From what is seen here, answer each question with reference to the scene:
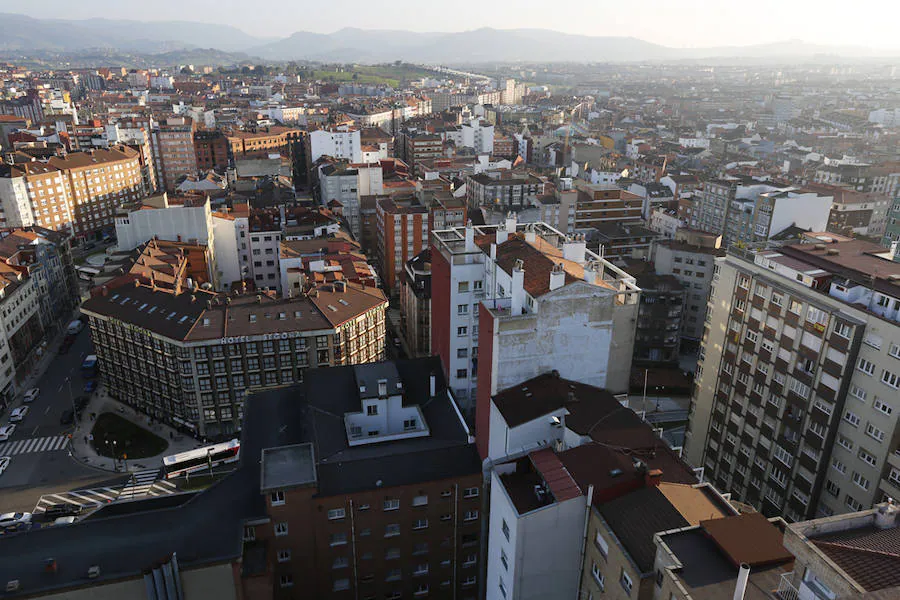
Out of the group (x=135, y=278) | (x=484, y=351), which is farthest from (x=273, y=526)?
(x=135, y=278)

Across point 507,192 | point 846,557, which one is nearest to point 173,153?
point 507,192

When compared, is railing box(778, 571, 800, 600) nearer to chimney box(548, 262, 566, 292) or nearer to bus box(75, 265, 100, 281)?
chimney box(548, 262, 566, 292)

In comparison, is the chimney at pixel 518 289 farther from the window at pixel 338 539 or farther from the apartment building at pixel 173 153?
the apartment building at pixel 173 153

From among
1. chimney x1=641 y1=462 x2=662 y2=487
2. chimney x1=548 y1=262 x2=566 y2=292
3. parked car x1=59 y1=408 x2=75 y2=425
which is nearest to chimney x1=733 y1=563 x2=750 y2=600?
chimney x1=641 y1=462 x2=662 y2=487

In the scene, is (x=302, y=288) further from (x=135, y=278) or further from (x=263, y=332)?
(x=135, y=278)

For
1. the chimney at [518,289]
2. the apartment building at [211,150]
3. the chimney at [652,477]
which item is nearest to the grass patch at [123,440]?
the chimney at [518,289]

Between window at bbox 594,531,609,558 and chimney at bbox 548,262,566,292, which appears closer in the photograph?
window at bbox 594,531,609,558
